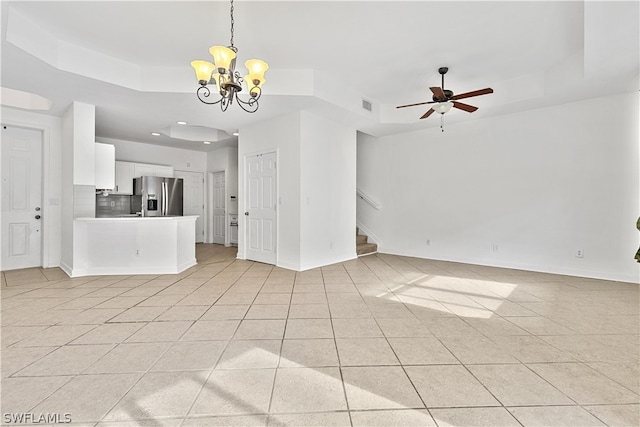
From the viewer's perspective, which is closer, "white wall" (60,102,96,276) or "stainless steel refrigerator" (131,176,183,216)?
"white wall" (60,102,96,276)

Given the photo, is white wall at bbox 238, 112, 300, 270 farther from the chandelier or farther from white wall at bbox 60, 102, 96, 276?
white wall at bbox 60, 102, 96, 276

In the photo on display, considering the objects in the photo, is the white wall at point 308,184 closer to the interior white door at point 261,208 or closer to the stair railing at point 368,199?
Answer: the interior white door at point 261,208

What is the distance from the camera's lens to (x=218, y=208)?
8289mm

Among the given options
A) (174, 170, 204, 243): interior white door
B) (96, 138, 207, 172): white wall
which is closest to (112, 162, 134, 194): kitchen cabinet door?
(96, 138, 207, 172): white wall

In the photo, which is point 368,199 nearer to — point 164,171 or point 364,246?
point 364,246

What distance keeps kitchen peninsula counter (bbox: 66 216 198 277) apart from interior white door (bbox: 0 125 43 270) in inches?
45.2

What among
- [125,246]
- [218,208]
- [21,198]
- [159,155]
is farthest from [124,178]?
[125,246]

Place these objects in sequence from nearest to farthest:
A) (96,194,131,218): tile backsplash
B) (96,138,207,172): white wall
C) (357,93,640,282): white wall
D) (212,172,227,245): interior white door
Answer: (357,93,640,282): white wall → (96,194,131,218): tile backsplash → (96,138,207,172): white wall → (212,172,227,245): interior white door

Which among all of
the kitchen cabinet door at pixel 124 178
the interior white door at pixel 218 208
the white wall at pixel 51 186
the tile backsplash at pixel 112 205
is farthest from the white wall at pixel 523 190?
the white wall at pixel 51 186

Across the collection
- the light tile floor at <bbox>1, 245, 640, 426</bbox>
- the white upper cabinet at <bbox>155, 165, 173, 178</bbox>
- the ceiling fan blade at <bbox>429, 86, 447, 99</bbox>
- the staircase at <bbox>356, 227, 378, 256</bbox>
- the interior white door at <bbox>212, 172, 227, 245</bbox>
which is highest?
the ceiling fan blade at <bbox>429, 86, 447, 99</bbox>

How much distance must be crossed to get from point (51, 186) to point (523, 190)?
836 centimetres

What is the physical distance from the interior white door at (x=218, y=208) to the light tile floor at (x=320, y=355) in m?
4.40

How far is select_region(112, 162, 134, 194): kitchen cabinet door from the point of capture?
666 cm

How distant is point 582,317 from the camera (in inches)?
111
